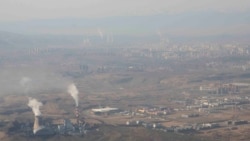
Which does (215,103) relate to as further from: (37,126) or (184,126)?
(37,126)

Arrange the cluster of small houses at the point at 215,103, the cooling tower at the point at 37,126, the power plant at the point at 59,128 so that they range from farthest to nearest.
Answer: the cluster of small houses at the point at 215,103, the cooling tower at the point at 37,126, the power plant at the point at 59,128

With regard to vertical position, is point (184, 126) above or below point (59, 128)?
below

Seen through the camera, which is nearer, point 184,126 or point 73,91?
point 184,126

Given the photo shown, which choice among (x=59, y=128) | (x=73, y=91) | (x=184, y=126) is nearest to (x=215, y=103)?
(x=184, y=126)

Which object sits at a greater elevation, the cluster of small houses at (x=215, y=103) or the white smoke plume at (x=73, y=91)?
the white smoke plume at (x=73, y=91)

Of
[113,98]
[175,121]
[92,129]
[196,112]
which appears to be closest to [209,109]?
[196,112]

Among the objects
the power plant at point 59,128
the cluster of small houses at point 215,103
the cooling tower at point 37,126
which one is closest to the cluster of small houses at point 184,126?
the power plant at point 59,128

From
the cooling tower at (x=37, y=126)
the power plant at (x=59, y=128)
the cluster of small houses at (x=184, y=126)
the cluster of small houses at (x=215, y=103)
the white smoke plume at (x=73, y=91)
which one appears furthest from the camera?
the white smoke plume at (x=73, y=91)

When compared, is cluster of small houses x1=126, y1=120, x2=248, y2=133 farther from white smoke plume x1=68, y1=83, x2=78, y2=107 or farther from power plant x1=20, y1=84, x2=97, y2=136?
white smoke plume x1=68, y1=83, x2=78, y2=107

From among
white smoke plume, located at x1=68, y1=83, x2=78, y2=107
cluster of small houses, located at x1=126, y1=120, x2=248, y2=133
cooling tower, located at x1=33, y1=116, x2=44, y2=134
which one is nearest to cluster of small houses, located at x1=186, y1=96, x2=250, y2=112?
cluster of small houses, located at x1=126, y1=120, x2=248, y2=133

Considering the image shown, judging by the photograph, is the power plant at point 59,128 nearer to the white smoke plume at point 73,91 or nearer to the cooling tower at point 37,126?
the cooling tower at point 37,126

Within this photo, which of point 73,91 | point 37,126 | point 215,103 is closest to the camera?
point 37,126
